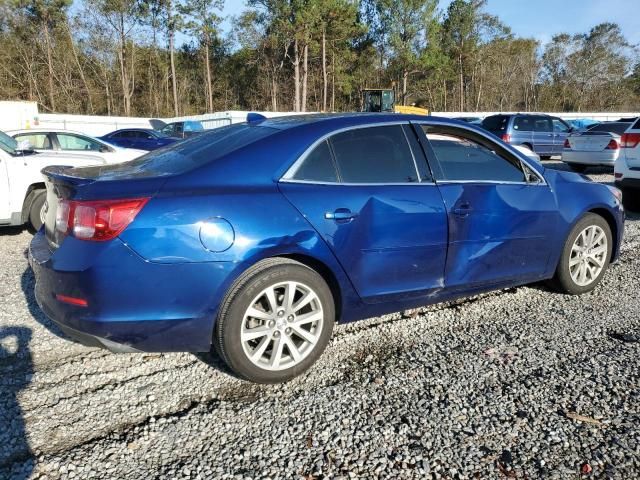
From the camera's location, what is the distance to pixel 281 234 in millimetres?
2781

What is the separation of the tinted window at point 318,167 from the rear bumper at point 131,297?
734mm

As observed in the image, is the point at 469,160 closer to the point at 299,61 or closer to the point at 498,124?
the point at 498,124

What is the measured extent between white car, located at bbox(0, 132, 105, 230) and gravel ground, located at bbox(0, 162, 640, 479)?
122 inches

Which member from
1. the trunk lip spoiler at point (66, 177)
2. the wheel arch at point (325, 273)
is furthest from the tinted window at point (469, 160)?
the trunk lip spoiler at point (66, 177)

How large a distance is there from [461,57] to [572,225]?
206 ft

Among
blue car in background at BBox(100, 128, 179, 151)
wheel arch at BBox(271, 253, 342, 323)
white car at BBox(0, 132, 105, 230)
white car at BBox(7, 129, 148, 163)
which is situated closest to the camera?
wheel arch at BBox(271, 253, 342, 323)

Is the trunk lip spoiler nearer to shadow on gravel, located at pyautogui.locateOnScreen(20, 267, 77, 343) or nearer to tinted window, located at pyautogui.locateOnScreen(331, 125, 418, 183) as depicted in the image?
shadow on gravel, located at pyautogui.locateOnScreen(20, 267, 77, 343)

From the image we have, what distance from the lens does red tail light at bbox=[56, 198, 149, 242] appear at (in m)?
2.53

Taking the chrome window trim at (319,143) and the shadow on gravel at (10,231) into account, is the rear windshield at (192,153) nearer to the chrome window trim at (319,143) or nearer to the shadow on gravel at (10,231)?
the chrome window trim at (319,143)

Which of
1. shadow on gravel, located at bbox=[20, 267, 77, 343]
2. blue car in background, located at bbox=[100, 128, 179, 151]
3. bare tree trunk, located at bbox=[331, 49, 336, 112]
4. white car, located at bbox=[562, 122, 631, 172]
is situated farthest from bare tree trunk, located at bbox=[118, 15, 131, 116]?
shadow on gravel, located at bbox=[20, 267, 77, 343]

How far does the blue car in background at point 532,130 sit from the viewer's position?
53.0ft

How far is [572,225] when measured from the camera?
164 inches

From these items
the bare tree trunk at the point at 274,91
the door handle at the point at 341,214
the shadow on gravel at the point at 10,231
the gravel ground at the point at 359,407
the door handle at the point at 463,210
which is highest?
the bare tree trunk at the point at 274,91

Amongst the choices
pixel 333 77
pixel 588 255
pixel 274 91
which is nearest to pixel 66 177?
pixel 588 255
